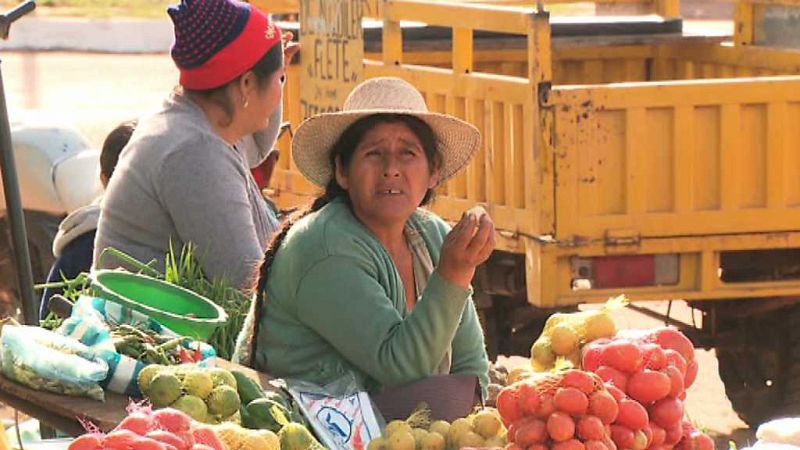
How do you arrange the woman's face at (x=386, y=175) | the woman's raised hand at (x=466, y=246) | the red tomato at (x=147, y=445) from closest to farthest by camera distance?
the red tomato at (x=147, y=445)
the woman's raised hand at (x=466, y=246)
the woman's face at (x=386, y=175)

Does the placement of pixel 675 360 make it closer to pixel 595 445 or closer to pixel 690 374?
pixel 690 374

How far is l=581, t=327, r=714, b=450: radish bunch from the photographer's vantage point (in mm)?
3693

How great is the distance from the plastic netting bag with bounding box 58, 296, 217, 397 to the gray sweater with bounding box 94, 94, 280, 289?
63 centimetres

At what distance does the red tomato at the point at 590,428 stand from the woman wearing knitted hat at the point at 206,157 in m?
1.78

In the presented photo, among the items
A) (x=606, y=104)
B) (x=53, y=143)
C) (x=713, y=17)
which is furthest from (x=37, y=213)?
(x=713, y=17)

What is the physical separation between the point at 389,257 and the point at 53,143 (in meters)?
5.28

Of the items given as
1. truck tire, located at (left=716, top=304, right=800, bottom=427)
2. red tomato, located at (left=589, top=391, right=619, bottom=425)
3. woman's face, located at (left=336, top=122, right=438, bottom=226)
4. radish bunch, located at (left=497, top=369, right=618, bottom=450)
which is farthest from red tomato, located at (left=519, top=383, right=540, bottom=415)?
truck tire, located at (left=716, top=304, right=800, bottom=427)

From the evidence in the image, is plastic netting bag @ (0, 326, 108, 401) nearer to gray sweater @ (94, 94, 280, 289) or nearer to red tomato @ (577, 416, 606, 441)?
gray sweater @ (94, 94, 280, 289)

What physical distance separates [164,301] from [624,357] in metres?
1.57

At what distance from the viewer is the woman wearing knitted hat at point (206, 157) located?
17.5 ft

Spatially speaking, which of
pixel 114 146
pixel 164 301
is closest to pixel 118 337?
pixel 164 301

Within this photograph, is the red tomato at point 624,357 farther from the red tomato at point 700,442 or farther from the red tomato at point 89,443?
the red tomato at point 89,443

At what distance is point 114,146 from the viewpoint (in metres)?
6.45

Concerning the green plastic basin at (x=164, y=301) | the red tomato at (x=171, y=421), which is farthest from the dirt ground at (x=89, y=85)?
the red tomato at (x=171, y=421)
